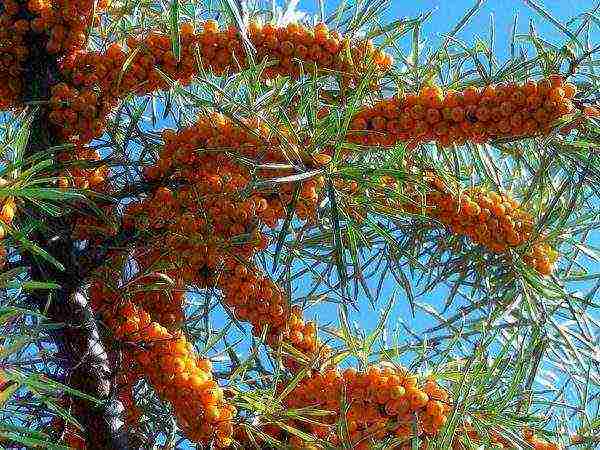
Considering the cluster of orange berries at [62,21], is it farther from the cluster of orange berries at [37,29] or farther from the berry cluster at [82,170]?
the berry cluster at [82,170]

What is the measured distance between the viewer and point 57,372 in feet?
4.04

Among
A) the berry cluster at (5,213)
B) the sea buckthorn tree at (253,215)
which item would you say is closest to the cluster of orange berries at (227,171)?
the sea buckthorn tree at (253,215)

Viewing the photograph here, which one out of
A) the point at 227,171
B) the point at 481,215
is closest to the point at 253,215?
the point at 227,171

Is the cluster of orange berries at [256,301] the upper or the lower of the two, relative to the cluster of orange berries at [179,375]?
upper

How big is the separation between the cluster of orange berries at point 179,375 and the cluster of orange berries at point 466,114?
36cm

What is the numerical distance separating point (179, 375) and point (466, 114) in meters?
0.49

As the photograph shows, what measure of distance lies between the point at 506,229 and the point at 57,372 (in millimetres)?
686

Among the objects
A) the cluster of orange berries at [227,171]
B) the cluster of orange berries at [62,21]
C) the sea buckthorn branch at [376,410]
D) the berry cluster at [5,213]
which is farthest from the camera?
the cluster of orange berries at [62,21]

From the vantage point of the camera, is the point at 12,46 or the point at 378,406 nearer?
the point at 378,406

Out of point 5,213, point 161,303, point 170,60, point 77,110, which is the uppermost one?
point 170,60

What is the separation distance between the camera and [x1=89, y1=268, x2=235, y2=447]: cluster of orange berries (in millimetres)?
1069

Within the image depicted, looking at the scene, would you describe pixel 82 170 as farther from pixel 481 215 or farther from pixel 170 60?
pixel 481 215

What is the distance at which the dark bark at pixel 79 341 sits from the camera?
1.15 m

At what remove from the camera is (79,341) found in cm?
115
